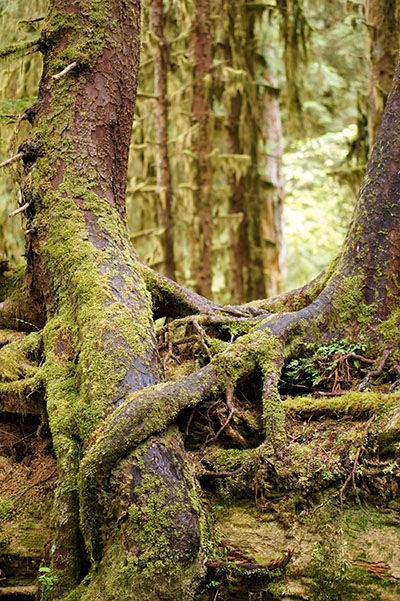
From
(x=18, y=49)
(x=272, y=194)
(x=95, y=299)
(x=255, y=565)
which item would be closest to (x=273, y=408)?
(x=255, y=565)

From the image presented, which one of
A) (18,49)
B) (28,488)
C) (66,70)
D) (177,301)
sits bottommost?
(28,488)

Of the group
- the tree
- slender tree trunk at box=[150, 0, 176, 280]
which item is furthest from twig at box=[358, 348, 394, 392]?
slender tree trunk at box=[150, 0, 176, 280]

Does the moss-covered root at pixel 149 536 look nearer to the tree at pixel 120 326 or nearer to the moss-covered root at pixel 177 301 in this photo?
the tree at pixel 120 326

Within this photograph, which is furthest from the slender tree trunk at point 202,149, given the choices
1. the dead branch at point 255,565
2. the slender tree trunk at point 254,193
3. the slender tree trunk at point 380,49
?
the dead branch at point 255,565

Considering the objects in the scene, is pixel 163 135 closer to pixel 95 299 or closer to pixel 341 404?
pixel 95 299

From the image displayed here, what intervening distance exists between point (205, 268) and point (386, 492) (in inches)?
284

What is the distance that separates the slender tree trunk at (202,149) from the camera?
399 inches

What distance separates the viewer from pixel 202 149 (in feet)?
33.7

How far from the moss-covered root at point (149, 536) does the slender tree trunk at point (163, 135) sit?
8197 mm

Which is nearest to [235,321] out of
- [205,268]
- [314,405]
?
[314,405]

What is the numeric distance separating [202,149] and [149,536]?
8.31 metres

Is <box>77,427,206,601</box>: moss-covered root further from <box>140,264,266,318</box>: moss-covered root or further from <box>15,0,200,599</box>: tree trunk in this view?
<box>140,264,266,318</box>: moss-covered root

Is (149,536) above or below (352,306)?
below

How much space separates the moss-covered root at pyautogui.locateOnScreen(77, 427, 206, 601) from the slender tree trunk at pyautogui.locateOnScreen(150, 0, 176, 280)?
26.9ft
